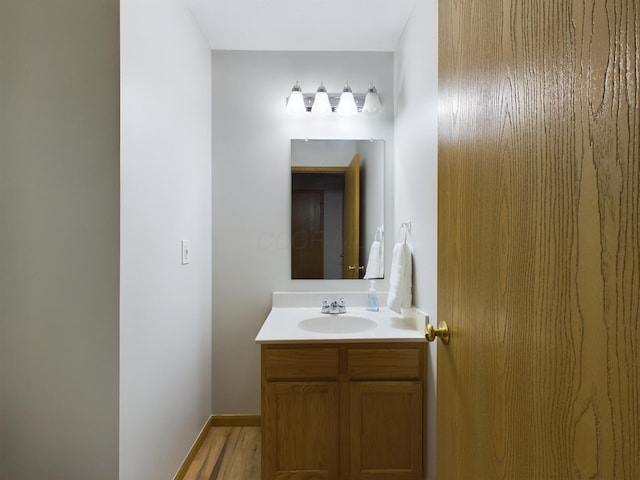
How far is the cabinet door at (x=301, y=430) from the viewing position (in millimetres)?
1667

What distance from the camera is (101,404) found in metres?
1.21

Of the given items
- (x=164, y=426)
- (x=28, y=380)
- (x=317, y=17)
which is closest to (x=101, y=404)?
(x=28, y=380)

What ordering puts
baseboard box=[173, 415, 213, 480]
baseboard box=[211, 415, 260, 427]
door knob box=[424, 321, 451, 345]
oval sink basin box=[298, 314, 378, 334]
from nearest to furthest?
door knob box=[424, 321, 451, 345], baseboard box=[173, 415, 213, 480], oval sink basin box=[298, 314, 378, 334], baseboard box=[211, 415, 260, 427]

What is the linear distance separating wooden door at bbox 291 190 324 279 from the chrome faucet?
20 cm

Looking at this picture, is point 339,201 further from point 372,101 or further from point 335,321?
point 335,321

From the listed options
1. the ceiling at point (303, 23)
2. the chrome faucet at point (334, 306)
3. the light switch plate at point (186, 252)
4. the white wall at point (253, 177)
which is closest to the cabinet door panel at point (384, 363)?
the chrome faucet at point (334, 306)

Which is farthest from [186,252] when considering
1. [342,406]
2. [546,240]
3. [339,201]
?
[546,240]

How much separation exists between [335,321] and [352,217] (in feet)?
2.22

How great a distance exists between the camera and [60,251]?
3.98 ft

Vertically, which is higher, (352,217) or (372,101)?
(372,101)

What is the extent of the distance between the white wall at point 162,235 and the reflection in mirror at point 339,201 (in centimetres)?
59

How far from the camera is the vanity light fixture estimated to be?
2221mm

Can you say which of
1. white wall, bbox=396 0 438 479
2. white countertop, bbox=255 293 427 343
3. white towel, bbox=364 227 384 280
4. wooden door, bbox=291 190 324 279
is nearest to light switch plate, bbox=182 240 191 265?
white countertop, bbox=255 293 427 343

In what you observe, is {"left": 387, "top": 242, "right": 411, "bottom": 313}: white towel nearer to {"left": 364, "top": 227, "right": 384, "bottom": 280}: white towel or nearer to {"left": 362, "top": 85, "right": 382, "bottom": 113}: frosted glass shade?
{"left": 364, "top": 227, "right": 384, "bottom": 280}: white towel
